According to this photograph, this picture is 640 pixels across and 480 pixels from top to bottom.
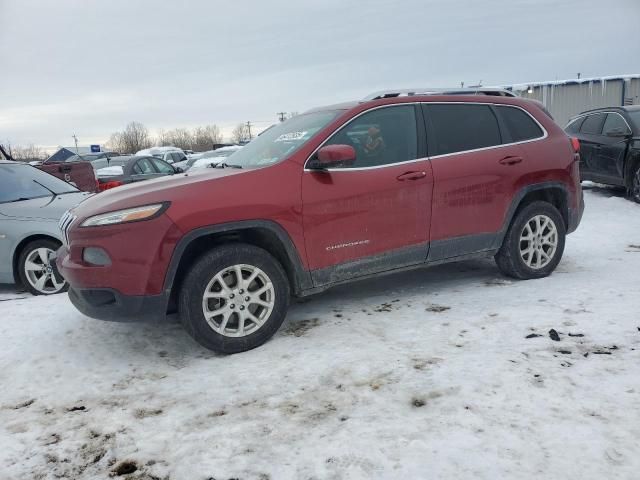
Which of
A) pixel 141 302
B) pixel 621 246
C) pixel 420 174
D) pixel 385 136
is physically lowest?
pixel 621 246

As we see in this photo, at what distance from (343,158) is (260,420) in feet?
6.19

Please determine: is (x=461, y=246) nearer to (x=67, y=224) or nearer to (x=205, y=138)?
(x=67, y=224)

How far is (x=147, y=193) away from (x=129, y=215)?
0.75 ft

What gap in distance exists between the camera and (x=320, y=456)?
2.29 meters

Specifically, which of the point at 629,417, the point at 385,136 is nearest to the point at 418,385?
the point at 629,417

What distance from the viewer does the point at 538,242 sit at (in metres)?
4.80

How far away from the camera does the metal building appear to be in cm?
2373

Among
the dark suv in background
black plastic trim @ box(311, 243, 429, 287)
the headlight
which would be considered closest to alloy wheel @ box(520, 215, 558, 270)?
black plastic trim @ box(311, 243, 429, 287)

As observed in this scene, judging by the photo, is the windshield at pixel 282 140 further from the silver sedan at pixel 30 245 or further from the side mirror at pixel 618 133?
the side mirror at pixel 618 133

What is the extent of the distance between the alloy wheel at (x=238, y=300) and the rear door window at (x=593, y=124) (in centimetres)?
902

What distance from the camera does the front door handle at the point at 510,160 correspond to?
4.52m

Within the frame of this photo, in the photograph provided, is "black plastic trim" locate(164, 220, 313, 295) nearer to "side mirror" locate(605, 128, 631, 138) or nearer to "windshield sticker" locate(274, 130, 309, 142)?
"windshield sticker" locate(274, 130, 309, 142)

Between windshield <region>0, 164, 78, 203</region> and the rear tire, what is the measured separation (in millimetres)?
5339

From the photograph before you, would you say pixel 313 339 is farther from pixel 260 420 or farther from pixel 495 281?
pixel 495 281
